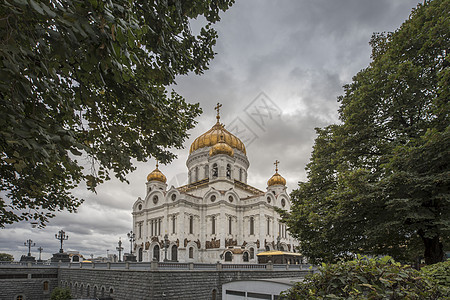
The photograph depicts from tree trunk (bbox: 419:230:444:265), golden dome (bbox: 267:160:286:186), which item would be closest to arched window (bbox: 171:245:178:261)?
golden dome (bbox: 267:160:286:186)

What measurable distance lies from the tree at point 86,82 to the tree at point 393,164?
249 inches

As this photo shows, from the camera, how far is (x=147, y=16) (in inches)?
213

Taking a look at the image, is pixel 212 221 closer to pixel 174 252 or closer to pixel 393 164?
pixel 174 252

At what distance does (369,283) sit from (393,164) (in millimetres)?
6296

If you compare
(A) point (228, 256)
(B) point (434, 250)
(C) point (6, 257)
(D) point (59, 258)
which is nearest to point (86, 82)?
(B) point (434, 250)

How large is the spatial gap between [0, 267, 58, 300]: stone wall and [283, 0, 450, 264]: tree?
3036 centimetres

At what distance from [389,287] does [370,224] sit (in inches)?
274

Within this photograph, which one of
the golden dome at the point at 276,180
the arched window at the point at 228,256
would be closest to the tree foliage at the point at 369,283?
the arched window at the point at 228,256

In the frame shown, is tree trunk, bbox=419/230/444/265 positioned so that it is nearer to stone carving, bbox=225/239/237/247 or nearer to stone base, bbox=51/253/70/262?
stone carving, bbox=225/239/237/247

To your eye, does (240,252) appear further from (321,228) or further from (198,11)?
(198,11)

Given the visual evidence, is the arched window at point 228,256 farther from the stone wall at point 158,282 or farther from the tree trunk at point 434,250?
the tree trunk at point 434,250

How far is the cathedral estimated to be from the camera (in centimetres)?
3566

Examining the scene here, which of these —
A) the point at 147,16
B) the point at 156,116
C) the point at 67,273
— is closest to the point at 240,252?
the point at 67,273

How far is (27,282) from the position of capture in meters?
28.6
